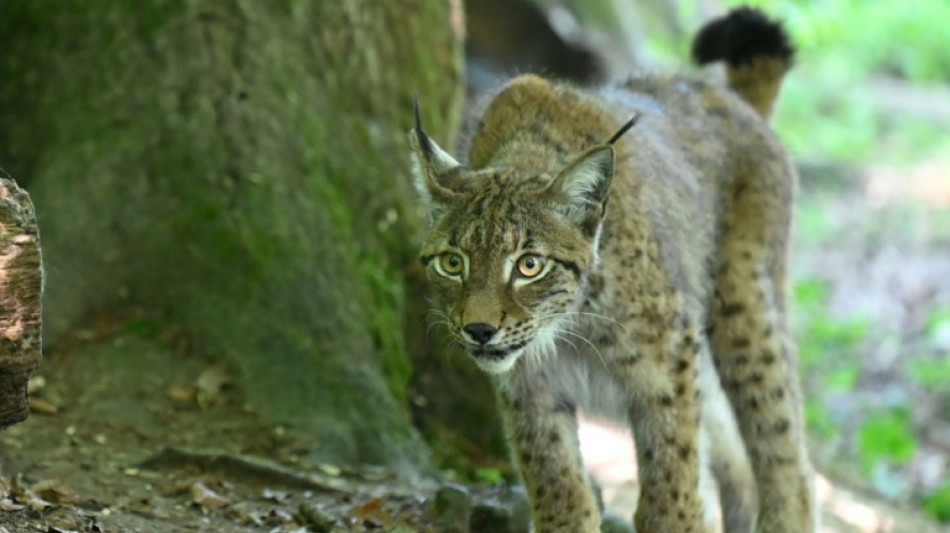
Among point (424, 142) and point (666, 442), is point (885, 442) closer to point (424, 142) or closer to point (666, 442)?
point (666, 442)

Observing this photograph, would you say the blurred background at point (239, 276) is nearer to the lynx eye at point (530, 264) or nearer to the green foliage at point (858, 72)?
the lynx eye at point (530, 264)

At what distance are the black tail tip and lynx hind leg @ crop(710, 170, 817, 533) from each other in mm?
1002

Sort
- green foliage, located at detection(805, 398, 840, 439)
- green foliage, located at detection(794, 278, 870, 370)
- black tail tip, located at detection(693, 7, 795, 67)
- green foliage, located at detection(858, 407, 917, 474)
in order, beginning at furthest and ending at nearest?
green foliage, located at detection(794, 278, 870, 370), green foliage, located at detection(805, 398, 840, 439), green foliage, located at detection(858, 407, 917, 474), black tail tip, located at detection(693, 7, 795, 67)

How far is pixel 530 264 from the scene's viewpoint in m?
4.80

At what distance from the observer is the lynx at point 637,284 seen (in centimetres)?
484

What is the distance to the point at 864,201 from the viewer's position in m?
16.6

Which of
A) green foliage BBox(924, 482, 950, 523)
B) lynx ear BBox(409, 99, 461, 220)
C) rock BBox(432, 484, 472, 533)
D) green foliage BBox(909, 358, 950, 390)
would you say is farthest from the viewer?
green foliage BBox(909, 358, 950, 390)

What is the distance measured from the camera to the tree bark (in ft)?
12.9

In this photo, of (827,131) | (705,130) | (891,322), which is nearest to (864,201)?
(827,131)

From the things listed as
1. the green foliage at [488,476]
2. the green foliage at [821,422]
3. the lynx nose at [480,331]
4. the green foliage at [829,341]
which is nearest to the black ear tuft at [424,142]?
the lynx nose at [480,331]

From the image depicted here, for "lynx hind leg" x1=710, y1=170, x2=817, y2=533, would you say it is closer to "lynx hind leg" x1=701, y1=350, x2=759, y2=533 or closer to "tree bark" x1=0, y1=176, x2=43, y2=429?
"lynx hind leg" x1=701, y1=350, x2=759, y2=533

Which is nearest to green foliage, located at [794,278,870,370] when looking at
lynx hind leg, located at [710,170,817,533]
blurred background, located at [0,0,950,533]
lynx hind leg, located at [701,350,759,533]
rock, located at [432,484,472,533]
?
blurred background, located at [0,0,950,533]

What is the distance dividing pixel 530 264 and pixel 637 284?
0.60 m

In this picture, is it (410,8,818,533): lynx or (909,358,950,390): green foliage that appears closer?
(410,8,818,533): lynx
